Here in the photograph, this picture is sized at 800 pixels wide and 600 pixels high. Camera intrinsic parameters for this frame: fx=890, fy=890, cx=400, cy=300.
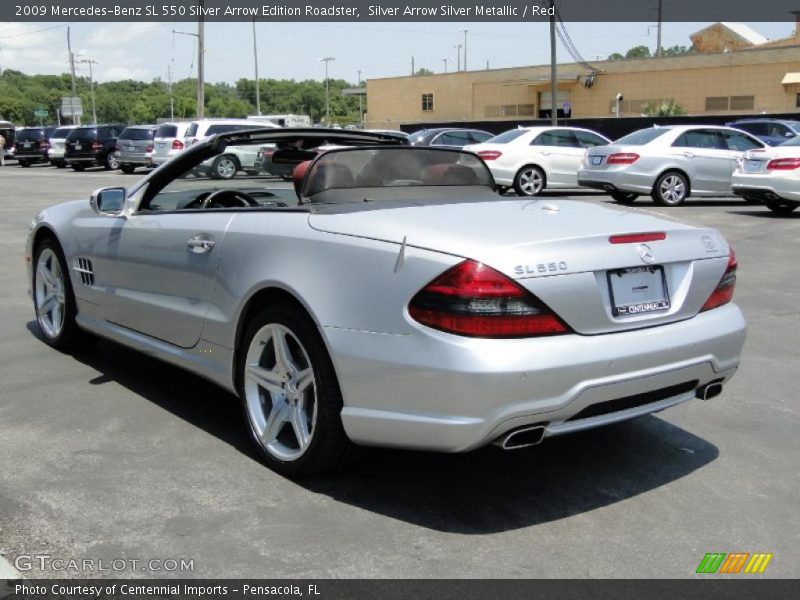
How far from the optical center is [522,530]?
342 centimetres

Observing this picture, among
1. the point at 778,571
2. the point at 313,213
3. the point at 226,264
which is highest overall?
the point at 313,213

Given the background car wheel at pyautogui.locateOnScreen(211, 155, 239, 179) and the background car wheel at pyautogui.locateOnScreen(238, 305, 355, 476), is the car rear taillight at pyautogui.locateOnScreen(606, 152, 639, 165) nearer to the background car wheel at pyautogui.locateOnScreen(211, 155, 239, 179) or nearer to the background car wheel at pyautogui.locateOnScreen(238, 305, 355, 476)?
the background car wheel at pyautogui.locateOnScreen(211, 155, 239, 179)

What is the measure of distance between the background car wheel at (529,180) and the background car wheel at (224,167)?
14.5m

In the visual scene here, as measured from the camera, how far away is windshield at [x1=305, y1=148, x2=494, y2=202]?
427 cm

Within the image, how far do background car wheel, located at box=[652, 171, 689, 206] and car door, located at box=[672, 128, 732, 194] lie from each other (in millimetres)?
162

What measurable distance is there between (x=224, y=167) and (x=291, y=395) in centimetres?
171

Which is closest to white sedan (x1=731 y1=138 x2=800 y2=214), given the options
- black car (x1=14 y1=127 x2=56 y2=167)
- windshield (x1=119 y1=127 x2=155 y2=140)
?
windshield (x1=119 y1=127 x2=155 y2=140)

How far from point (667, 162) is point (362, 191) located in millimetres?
13535

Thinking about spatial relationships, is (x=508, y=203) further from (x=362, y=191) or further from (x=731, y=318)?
(x=731, y=318)

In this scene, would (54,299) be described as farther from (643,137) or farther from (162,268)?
(643,137)

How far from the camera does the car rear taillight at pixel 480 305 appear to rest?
127 inches

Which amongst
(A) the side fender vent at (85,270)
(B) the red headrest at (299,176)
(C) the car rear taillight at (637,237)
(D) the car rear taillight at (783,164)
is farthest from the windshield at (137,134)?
(C) the car rear taillight at (637,237)

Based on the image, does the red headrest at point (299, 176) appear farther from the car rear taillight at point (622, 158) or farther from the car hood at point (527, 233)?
the car rear taillight at point (622, 158)
